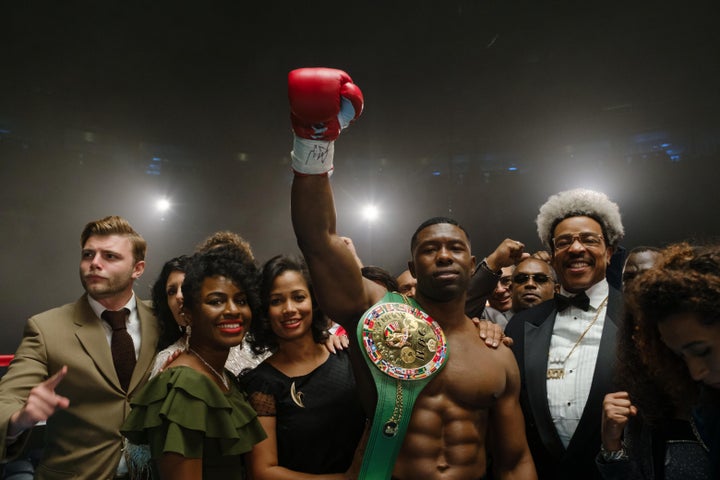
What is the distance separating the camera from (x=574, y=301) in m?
2.13

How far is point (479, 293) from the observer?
8.04 ft

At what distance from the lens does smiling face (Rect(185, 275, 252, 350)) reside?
171cm

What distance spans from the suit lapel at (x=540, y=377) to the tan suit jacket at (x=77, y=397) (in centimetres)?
146

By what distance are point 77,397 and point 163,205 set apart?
14.4 ft

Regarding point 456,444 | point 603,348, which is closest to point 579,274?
point 603,348

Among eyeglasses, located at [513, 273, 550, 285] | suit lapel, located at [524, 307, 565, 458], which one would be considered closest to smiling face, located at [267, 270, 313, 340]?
suit lapel, located at [524, 307, 565, 458]

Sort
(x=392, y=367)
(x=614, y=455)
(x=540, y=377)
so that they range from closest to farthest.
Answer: (x=614, y=455) < (x=392, y=367) < (x=540, y=377)

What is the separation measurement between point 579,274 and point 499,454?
2.63 feet

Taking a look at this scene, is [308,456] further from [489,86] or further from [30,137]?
[489,86]

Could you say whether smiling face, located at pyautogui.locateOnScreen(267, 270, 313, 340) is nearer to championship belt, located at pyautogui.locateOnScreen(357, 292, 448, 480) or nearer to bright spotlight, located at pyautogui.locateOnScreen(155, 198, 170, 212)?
championship belt, located at pyautogui.locateOnScreen(357, 292, 448, 480)

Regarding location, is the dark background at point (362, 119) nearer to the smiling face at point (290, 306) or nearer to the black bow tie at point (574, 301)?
the smiling face at point (290, 306)

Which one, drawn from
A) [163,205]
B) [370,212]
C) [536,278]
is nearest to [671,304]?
[536,278]

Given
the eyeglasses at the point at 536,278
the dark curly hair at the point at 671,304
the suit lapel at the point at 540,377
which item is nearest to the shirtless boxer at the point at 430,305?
the suit lapel at the point at 540,377

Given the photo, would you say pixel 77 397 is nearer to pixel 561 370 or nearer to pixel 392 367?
pixel 392 367
